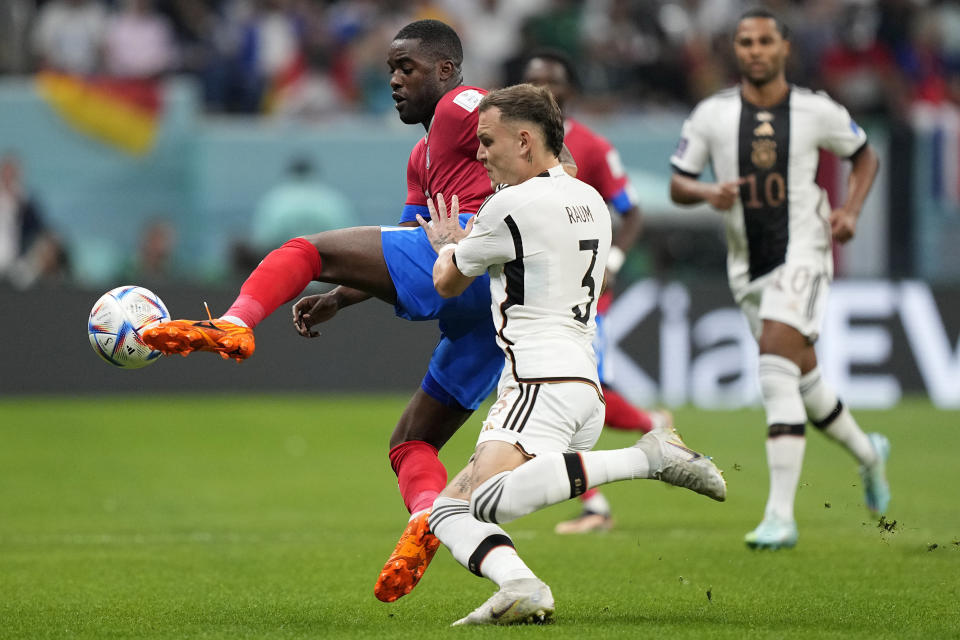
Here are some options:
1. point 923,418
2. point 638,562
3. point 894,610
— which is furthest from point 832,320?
point 894,610

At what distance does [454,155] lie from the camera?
17.6 feet

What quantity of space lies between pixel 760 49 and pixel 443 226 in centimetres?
299

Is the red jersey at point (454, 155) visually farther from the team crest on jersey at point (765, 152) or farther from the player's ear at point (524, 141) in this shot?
the team crest on jersey at point (765, 152)

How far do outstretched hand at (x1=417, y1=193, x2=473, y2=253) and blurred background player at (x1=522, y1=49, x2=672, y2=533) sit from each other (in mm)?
2822

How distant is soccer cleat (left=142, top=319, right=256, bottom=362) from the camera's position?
4660mm

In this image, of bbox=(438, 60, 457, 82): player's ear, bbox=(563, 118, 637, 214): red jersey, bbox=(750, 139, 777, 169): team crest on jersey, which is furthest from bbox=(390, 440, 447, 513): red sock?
bbox=(563, 118, 637, 214): red jersey

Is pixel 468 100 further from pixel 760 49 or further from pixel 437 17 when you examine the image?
pixel 437 17

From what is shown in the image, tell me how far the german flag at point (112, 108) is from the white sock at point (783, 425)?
34.1 feet

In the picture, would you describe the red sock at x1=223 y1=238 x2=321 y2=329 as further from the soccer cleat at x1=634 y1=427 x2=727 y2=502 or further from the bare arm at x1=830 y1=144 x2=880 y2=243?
the bare arm at x1=830 y1=144 x2=880 y2=243

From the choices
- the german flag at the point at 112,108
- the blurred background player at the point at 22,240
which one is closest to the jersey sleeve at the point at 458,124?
the blurred background player at the point at 22,240

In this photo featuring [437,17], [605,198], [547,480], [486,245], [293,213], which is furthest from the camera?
[437,17]

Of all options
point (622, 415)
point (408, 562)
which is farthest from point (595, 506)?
point (408, 562)

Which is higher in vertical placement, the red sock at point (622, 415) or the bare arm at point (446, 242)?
the bare arm at point (446, 242)

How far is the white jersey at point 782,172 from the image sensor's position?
7434mm
